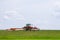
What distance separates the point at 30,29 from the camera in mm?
48031

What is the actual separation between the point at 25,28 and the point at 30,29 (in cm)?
127

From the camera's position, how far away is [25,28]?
159 ft

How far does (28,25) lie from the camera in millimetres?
47844

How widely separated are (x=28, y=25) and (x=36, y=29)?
2.75 meters

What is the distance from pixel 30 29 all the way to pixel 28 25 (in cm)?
107

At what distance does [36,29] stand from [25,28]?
2863 millimetres

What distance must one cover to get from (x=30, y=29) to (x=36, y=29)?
2.09 metres

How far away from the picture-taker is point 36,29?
49531 mm

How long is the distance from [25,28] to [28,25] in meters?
1.18
